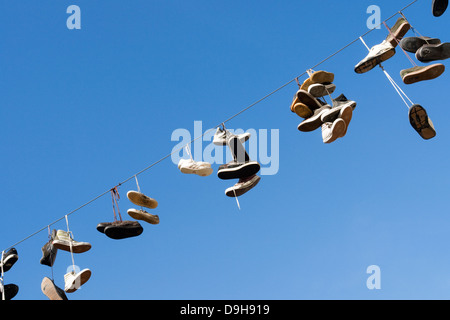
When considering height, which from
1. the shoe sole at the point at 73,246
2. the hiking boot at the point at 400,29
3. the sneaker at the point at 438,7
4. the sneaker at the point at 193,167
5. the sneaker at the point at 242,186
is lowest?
the shoe sole at the point at 73,246

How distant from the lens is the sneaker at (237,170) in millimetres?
6738

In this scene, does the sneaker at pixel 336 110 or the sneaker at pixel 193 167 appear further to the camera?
the sneaker at pixel 193 167

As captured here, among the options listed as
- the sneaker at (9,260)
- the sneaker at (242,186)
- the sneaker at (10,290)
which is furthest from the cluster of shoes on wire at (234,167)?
the sneaker at (10,290)

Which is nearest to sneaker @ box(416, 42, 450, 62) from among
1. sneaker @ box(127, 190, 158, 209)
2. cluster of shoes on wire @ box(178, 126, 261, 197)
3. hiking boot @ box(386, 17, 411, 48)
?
hiking boot @ box(386, 17, 411, 48)

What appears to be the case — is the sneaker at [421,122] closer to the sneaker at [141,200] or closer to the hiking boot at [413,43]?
the hiking boot at [413,43]

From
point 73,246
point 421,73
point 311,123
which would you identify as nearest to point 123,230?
point 73,246

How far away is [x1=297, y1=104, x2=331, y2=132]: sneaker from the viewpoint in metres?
6.53

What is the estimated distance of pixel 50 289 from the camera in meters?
6.84

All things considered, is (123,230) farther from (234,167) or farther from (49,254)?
(234,167)

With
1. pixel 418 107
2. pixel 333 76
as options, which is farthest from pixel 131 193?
pixel 418 107

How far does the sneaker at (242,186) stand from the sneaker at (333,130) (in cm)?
104

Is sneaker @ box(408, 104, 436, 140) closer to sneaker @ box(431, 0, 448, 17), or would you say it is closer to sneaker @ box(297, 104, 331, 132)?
sneaker @ box(297, 104, 331, 132)
